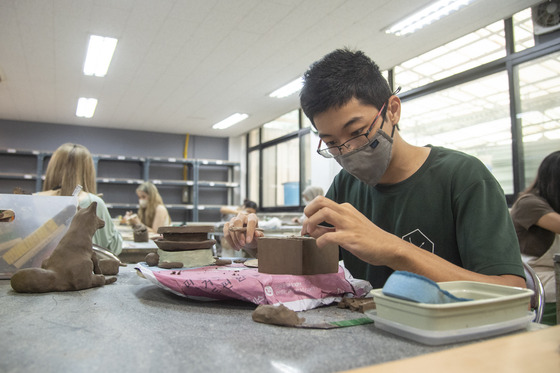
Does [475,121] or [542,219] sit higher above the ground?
[475,121]

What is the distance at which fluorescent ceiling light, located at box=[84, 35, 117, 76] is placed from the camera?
449cm

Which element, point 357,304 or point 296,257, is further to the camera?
point 296,257

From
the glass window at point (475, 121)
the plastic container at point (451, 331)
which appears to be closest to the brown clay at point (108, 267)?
the plastic container at point (451, 331)

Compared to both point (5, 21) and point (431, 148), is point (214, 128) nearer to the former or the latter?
point (5, 21)

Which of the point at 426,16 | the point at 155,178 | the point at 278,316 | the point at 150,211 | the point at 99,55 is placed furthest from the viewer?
the point at 155,178

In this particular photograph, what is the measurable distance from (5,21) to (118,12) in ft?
4.04

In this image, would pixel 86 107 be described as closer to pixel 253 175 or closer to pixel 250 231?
pixel 253 175

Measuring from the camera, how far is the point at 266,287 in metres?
0.87

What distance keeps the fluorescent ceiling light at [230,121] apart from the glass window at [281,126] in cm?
75

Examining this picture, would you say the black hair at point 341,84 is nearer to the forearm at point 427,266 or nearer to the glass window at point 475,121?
the forearm at point 427,266

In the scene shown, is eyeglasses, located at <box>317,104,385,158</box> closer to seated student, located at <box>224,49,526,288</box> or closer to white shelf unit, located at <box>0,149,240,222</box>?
seated student, located at <box>224,49,526,288</box>

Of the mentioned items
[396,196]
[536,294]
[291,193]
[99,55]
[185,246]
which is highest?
[99,55]

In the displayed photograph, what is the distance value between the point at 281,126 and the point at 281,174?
1.00 m

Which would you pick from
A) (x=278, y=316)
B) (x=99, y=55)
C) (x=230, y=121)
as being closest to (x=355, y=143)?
(x=278, y=316)
